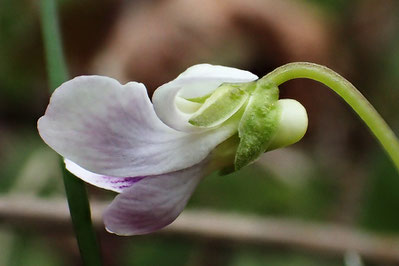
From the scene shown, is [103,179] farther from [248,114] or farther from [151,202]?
[248,114]

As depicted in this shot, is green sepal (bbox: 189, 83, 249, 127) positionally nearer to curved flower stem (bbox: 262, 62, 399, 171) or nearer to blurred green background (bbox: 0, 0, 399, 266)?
curved flower stem (bbox: 262, 62, 399, 171)

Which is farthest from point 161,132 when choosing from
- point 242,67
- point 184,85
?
point 242,67

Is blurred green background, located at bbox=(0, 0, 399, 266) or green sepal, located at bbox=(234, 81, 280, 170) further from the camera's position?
blurred green background, located at bbox=(0, 0, 399, 266)

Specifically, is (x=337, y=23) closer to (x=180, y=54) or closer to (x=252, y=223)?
(x=180, y=54)

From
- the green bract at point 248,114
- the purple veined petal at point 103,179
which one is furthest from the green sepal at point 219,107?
the purple veined petal at point 103,179

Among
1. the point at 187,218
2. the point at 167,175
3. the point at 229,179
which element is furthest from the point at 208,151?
the point at 229,179

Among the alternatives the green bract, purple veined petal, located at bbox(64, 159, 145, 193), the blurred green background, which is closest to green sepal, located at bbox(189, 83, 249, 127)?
the green bract

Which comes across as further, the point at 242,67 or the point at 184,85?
the point at 242,67
